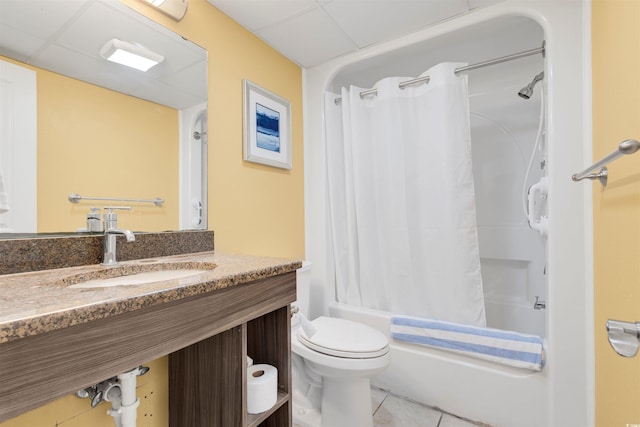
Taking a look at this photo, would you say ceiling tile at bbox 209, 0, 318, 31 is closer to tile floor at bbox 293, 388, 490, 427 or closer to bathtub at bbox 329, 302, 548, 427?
bathtub at bbox 329, 302, 548, 427

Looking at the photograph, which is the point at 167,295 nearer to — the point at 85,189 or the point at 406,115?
the point at 85,189

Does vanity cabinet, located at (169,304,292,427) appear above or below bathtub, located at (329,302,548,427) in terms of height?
above

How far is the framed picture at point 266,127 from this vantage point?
5.01ft

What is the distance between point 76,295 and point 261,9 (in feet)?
4.74

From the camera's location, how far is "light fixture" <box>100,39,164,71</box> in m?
1.03

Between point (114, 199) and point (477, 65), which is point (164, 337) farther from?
point (477, 65)

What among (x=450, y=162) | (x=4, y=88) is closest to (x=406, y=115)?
(x=450, y=162)

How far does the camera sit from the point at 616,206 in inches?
36.7

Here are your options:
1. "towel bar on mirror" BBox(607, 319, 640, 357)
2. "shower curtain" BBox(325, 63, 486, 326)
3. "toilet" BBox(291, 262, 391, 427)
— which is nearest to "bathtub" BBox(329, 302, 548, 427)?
"shower curtain" BBox(325, 63, 486, 326)

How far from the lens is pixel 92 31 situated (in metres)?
0.99

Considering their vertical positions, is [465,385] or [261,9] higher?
[261,9]

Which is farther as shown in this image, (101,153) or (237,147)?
(237,147)

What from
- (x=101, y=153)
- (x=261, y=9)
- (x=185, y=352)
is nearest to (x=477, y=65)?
(x=261, y=9)

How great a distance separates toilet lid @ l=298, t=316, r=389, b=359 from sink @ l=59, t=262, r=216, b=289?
603 millimetres
